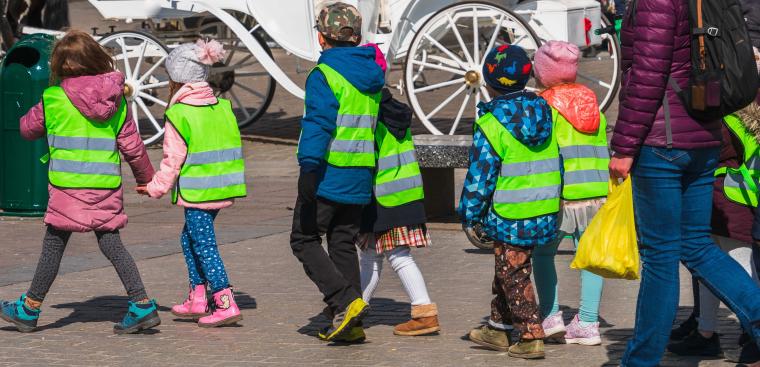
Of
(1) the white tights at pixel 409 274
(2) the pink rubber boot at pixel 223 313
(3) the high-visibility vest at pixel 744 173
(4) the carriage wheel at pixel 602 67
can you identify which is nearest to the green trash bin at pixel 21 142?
(2) the pink rubber boot at pixel 223 313

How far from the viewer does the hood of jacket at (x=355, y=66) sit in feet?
20.0

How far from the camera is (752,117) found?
566 centimetres

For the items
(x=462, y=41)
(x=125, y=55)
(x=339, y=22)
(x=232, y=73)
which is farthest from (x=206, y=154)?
(x=232, y=73)

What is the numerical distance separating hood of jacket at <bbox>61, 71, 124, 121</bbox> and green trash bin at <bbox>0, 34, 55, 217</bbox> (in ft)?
11.9

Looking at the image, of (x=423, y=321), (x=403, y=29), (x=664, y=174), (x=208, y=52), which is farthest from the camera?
(x=403, y=29)

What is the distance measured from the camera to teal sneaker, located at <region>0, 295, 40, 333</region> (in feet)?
21.5

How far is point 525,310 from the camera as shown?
19.3 feet

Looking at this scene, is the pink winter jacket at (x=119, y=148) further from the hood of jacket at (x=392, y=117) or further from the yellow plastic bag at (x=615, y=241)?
the yellow plastic bag at (x=615, y=241)

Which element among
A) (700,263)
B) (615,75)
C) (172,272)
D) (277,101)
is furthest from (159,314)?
(277,101)

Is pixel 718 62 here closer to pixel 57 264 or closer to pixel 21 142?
pixel 57 264

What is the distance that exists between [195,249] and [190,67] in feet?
2.73

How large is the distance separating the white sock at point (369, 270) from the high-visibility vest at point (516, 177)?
33.6 inches

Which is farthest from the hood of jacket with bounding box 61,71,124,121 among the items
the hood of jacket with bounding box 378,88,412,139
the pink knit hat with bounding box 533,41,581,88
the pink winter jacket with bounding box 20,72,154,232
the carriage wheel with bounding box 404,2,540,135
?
the carriage wheel with bounding box 404,2,540,135

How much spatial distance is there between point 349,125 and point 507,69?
0.70 meters
